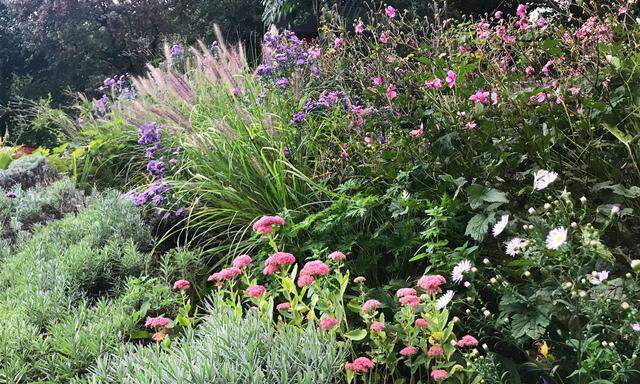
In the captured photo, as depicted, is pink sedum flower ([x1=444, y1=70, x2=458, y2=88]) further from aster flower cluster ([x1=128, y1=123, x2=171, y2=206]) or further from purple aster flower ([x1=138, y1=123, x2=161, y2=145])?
purple aster flower ([x1=138, y1=123, x2=161, y2=145])

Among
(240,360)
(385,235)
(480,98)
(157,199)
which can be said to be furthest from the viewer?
(157,199)

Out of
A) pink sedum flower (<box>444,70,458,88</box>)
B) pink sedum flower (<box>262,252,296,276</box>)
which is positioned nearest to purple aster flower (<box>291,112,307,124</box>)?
pink sedum flower (<box>444,70,458,88</box>)

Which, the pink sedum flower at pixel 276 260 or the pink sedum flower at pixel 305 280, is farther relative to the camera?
the pink sedum flower at pixel 276 260

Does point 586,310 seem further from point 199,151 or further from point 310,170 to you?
point 199,151

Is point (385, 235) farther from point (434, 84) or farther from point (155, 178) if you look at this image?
point (155, 178)

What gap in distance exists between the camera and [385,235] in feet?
7.84

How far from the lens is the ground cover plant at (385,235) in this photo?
1566 mm

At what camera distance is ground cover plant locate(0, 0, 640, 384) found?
1566 mm

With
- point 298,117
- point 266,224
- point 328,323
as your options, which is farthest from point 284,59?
point 328,323

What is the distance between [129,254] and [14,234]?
1.37m

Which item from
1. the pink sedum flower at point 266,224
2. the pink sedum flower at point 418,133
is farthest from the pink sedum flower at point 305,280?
the pink sedum flower at point 418,133

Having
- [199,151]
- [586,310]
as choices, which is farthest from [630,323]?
[199,151]

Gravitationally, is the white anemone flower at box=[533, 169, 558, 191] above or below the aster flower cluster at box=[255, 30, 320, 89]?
below

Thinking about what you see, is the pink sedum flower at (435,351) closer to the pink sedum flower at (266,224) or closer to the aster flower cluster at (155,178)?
the pink sedum flower at (266,224)
